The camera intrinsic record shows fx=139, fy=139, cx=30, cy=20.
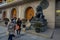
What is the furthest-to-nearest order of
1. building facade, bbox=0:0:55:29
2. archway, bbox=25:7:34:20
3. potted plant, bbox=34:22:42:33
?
archway, bbox=25:7:34:20, building facade, bbox=0:0:55:29, potted plant, bbox=34:22:42:33

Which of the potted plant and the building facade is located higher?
the building facade

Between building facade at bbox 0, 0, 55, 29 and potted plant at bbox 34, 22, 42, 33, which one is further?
building facade at bbox 0, 0, 55, 29

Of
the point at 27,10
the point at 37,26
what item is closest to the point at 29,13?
the point at 27,10

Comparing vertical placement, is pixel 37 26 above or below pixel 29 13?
below

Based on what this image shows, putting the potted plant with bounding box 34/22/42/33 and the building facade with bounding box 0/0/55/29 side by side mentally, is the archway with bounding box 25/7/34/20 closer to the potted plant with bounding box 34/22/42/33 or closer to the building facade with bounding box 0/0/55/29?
the building facade with bounding box 0/0/55/29

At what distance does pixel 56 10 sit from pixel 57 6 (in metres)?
0.59

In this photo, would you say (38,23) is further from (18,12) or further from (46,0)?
(18,12)

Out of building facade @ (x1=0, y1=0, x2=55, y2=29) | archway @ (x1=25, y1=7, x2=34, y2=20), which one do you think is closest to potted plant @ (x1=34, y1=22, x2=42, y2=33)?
building facade @ (x1=0, y1=0, x2=55, y2=29)

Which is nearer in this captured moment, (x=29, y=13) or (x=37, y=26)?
(x=37, y=26)

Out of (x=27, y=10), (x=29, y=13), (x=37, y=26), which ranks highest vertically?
(x=27, y=10)

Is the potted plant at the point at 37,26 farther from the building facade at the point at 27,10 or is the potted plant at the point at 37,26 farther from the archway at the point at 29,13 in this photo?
the archway at the point at 29,13

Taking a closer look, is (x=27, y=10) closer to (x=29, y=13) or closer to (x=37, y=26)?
(x=29, y=13)

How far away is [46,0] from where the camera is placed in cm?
1905

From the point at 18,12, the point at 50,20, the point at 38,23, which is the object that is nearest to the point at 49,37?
the point at 38,23
